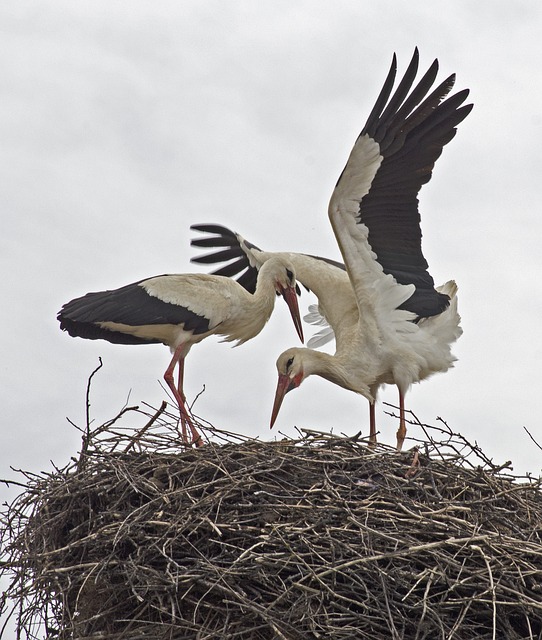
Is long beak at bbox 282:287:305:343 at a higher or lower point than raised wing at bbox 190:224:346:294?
lower

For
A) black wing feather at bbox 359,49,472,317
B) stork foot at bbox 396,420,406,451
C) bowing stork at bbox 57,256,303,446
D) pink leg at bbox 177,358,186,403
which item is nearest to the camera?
black wing feather at bbox 359,49,472,317

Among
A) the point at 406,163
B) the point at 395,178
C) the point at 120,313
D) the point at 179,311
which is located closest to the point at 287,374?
the point at 179,311

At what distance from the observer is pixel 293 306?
8.14 m

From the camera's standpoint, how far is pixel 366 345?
24.9ft

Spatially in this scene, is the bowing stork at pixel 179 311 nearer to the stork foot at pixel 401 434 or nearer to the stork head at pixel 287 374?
the stork head at pixel 287 374

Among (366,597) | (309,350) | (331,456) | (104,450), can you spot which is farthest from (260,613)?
(309,350)

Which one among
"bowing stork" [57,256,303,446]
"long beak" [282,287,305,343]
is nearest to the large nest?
"bowing stork" [57,256,303,446]

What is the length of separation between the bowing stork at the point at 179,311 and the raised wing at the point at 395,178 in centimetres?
72

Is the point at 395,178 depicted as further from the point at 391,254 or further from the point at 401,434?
the point at 401,434

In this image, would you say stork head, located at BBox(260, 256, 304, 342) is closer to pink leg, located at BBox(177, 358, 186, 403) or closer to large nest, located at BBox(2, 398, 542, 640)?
pink leg, located at BBox(177, 358, 186, 403)

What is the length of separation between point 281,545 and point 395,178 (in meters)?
2.88

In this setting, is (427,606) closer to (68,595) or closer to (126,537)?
(126,537)

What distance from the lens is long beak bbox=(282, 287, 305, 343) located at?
8.09 meters

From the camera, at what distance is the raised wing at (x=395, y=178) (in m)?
7.26
